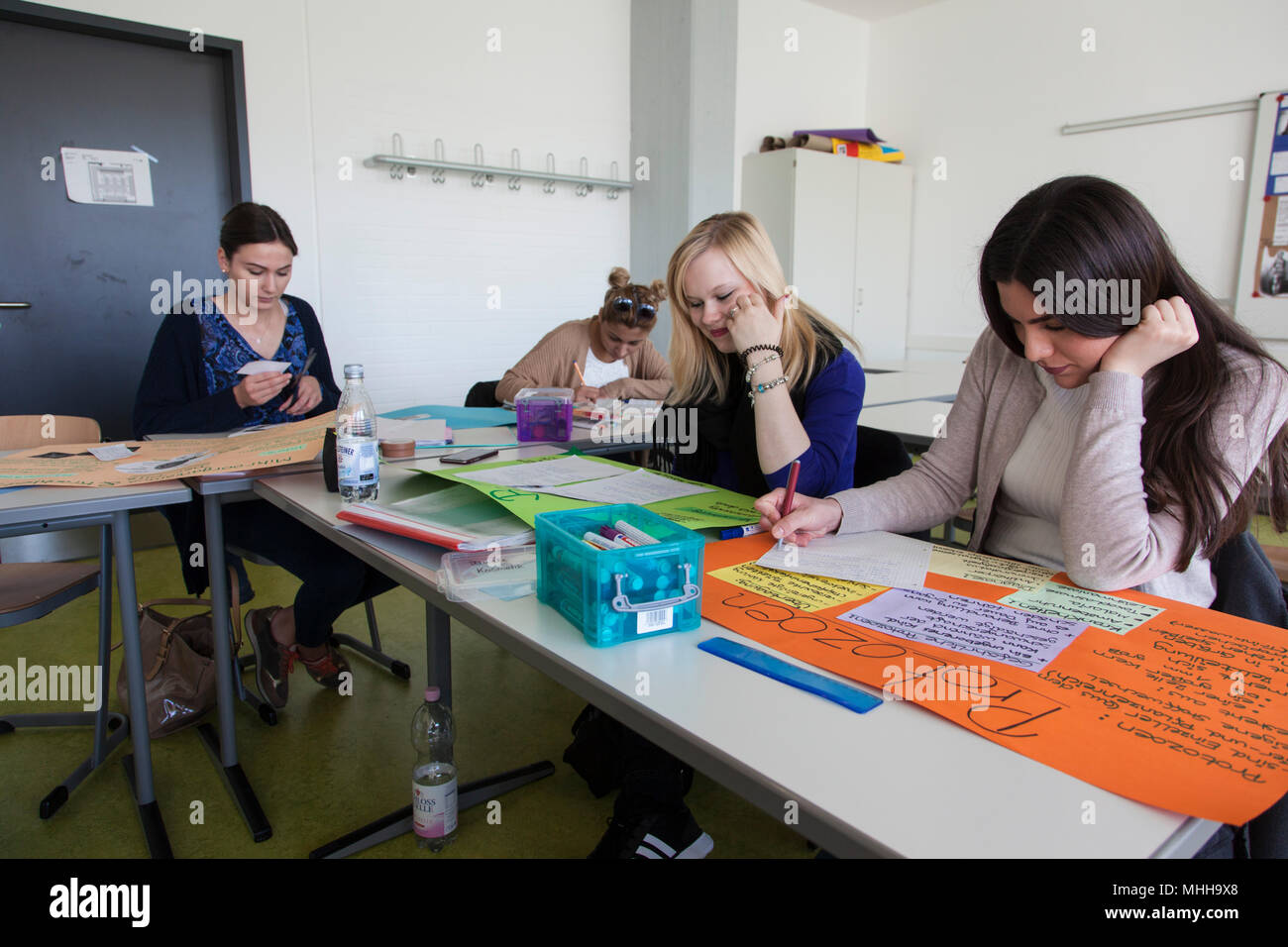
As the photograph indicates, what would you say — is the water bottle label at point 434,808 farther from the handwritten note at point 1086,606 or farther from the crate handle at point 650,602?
the handwritten note at point 1086,606

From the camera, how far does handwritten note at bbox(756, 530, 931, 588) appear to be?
42.2 inches

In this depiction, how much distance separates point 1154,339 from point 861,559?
45 cm

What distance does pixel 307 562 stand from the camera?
1.94 meters

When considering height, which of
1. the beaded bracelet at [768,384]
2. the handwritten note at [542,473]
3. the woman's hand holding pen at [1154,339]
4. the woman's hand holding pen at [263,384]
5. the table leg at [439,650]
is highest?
the woman's hand holding pen at [1154,339]

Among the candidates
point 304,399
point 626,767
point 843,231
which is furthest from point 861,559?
point 843,231

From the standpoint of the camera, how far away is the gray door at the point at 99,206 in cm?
320

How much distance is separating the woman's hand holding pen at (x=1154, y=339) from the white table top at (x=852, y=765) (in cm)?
59

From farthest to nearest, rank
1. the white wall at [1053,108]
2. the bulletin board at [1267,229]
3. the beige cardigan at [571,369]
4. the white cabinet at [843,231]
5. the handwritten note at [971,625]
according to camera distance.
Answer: the white cabinet at [843,231] < the white wall at [1053,108] < the bulletin board at [1267,229] < the beige cardigan at [571,369] < the handwritten note at [971,625]

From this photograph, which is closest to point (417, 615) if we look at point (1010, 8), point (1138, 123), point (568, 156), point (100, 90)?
point (100, 90)

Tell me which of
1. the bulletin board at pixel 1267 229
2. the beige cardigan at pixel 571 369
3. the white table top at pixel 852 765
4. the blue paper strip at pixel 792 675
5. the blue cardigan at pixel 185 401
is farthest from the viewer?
the bulletin board at pixel 1267 229

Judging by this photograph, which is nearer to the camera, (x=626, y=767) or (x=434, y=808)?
(x=434, y=808)

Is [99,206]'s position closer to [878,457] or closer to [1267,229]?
[878,457]

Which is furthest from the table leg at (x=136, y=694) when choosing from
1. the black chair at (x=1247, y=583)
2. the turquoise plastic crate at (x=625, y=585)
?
the black chair at (x=1247, y=583)

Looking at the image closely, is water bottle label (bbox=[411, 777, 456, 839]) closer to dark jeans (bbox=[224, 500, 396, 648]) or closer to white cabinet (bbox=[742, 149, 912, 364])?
dark jeans (bbox=[224, 500, 396, 648])
